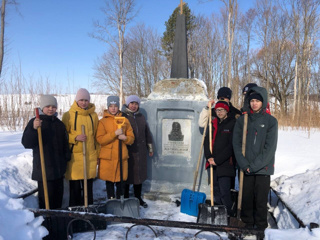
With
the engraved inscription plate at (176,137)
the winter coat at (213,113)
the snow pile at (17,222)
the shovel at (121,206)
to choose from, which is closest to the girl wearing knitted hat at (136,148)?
the shovel at (121,206)

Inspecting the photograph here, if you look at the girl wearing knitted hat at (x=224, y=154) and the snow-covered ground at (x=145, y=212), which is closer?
the snow-covered ground at (x=145, y=212)

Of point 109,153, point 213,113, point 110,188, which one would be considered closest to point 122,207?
point 110,188

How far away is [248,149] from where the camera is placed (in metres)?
2.86

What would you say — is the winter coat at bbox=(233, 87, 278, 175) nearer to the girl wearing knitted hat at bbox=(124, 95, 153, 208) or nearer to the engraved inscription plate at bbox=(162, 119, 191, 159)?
the engraved inscription plate at bbox=(162, 119, 191, 159)

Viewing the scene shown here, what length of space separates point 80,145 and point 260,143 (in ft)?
7.73

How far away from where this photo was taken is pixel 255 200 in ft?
9.56

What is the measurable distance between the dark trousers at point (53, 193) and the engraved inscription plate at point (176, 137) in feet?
6.39

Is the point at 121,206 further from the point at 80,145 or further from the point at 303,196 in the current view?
the point at 303,196

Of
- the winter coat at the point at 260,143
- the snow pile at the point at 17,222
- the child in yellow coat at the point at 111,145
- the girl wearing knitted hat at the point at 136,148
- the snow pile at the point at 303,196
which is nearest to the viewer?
the snow pile at the point at 17,222

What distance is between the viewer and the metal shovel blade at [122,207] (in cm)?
316

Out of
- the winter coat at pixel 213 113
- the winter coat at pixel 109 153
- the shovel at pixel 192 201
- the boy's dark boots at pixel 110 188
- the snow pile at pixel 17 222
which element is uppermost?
the winter coat at pixel 213 113

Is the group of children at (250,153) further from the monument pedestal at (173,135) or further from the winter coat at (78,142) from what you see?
the winter coat at (78,142)

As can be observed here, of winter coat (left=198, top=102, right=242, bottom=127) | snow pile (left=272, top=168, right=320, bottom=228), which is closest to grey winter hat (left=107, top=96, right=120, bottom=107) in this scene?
winter coat (left=198, top=102, right=242, bottom=127)

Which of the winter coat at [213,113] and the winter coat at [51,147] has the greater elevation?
the winter coat at [213,113]
